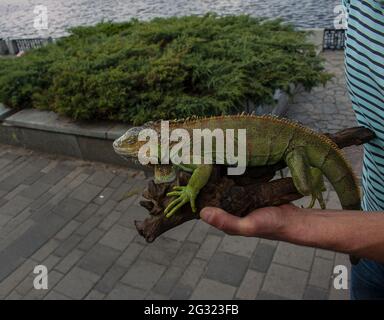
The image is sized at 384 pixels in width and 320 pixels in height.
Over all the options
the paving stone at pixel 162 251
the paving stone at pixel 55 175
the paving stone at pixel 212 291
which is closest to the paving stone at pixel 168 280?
the paving stone at pixel 162 251

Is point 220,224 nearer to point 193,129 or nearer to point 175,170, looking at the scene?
point 175,170

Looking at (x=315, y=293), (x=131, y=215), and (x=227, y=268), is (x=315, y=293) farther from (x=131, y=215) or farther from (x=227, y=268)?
(x=131, y=215)

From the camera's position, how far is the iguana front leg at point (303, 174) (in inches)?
81.4

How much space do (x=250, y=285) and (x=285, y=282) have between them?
334 mm

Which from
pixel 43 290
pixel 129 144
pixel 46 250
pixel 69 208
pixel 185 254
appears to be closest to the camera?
pixel 129 144

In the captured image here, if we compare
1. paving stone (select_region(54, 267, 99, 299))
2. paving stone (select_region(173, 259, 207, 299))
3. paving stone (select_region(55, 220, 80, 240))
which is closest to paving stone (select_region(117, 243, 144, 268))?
paving stone (select_region(54, 267, 99, 299))

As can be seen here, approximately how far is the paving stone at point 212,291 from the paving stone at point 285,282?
332 millimetres

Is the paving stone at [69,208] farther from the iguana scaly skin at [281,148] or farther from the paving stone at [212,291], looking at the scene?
the iguana scaly skin at [281,148]

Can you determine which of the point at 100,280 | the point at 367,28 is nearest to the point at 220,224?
the point at 367,28

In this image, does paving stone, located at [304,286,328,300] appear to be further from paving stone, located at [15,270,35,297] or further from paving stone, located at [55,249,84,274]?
paving stone, located at [15,270,35,297]

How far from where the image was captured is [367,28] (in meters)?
1.74

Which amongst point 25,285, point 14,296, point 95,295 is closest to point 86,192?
point 25,285

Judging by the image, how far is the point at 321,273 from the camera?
384 cm

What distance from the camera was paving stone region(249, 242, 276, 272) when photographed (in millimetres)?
3977
